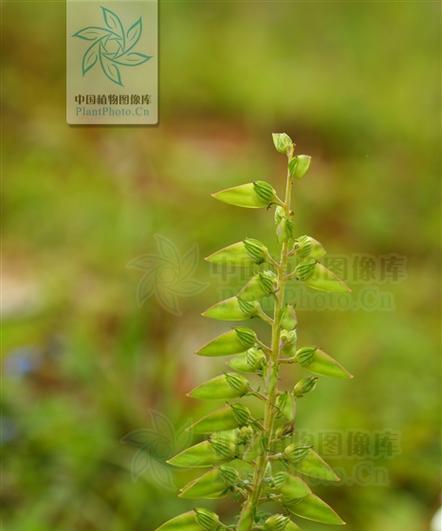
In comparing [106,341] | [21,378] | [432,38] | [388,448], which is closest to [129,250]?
[106,341]

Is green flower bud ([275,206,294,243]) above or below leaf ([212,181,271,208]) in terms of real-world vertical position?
below

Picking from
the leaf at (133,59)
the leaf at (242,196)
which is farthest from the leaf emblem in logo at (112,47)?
the leaf at (242,196)

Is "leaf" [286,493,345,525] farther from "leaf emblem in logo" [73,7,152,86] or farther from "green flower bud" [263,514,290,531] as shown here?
"leaf emblem in logo" [73,7,152,86]

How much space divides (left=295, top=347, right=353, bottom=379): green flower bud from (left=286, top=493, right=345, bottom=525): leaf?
0.18ft

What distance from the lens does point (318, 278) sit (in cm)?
37

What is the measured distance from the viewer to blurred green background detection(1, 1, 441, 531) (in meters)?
0.98

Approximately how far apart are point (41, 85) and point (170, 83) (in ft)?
1.00

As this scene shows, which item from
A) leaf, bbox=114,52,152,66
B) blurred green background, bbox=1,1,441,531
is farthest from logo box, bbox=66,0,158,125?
blurred green background, bbox=1,1,441,531

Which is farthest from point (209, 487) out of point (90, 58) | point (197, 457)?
point (90, 58)

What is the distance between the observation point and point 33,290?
1438 millimetres

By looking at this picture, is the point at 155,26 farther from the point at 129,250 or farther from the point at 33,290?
the point at 33,290

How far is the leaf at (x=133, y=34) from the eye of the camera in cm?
71

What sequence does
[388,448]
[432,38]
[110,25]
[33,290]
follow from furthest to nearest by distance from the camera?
[432,38] < [33,290] < [388,448] < [110,25]

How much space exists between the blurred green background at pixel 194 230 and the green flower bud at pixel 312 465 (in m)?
0.45
